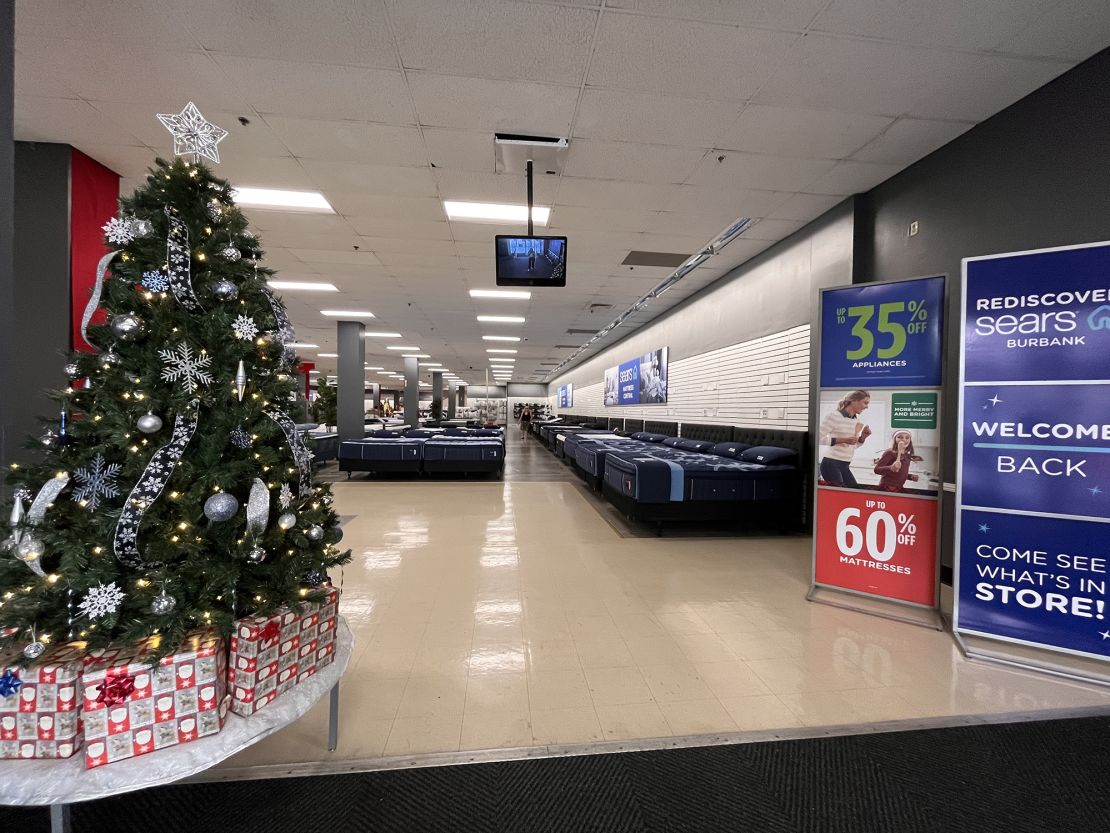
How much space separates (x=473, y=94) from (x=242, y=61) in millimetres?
1462

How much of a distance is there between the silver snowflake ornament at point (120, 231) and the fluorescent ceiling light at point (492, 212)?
370 centimetres

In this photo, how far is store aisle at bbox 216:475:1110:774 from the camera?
6.82 ft

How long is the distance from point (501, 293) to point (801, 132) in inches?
228

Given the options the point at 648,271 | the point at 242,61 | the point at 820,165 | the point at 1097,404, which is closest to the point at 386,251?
the point at 242,61

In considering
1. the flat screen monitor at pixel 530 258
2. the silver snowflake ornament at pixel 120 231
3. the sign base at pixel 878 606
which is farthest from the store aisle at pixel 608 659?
the flat screen monitor at pixel 530 258

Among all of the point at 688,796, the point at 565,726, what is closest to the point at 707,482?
the point at 565,726

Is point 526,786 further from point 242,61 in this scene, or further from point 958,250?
point 958,250

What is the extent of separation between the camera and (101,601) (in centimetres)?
138

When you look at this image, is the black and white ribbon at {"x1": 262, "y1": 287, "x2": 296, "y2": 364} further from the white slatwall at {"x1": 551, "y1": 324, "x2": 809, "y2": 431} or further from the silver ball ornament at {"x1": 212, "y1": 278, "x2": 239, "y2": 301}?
the white slatwall at {"x1": 551, "y1": 324, "x2": 809, "y2": 431}

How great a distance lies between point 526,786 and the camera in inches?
68.1

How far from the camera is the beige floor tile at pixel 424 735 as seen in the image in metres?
1.91

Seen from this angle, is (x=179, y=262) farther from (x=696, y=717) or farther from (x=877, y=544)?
(x=877, y=544)

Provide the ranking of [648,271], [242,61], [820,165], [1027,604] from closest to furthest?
[1027,604], [242,61], [820,165], [648,271]

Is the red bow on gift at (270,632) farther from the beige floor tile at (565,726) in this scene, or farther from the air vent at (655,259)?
the air vent at (655,259)
